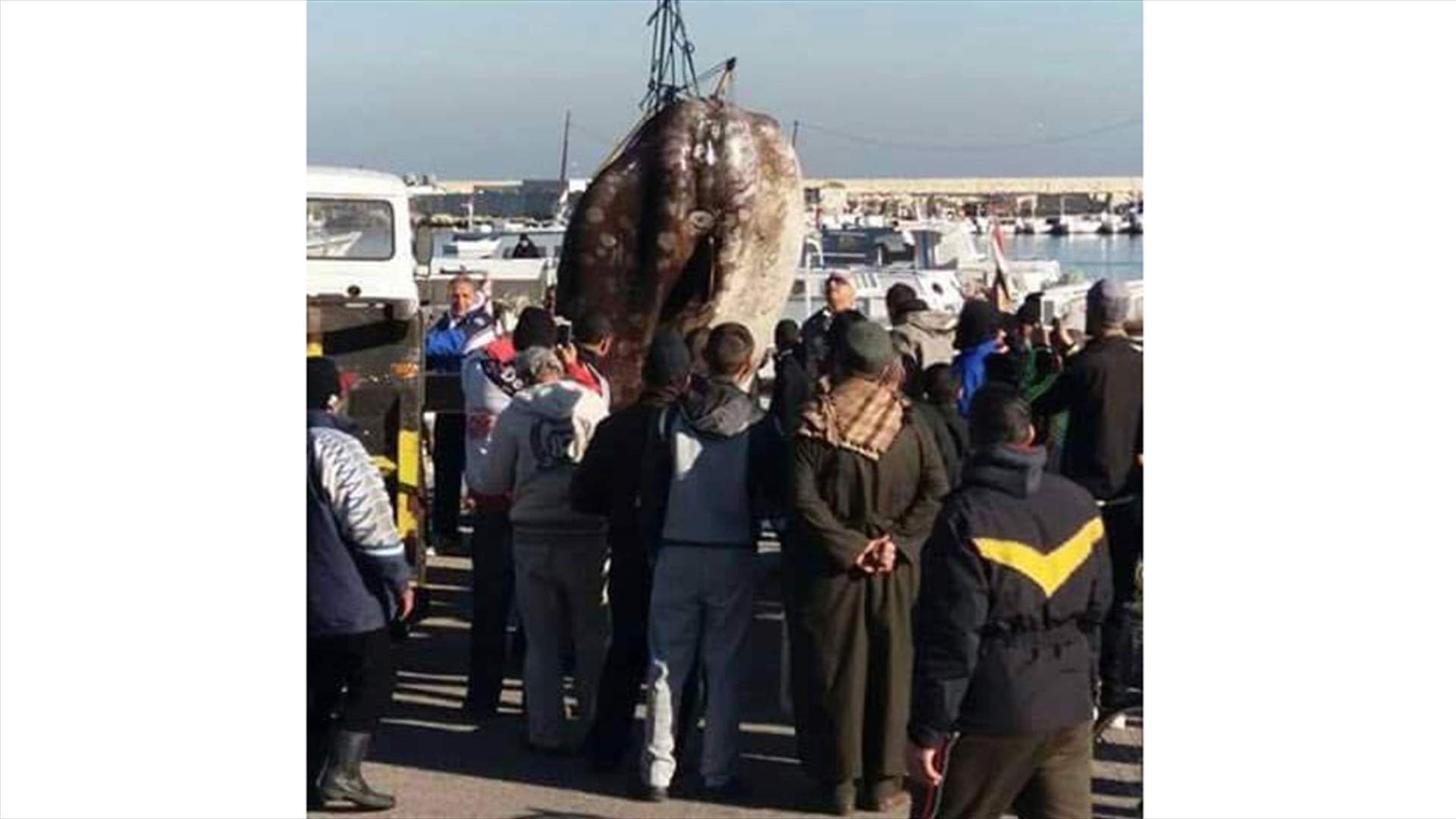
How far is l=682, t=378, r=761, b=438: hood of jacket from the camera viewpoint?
714cm

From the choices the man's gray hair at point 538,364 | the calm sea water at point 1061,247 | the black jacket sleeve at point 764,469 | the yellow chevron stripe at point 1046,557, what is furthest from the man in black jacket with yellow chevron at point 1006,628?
the calm sea water at point 1061,247

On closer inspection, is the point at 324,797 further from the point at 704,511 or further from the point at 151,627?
the point at 151,627

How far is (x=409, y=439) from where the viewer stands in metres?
9.87

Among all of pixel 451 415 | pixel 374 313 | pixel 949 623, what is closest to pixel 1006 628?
pixel 949 623

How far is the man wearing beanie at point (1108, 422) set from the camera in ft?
25.1

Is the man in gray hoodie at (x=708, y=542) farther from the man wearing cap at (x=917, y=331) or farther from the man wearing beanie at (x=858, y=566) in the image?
the man wearing cap at (x=917, y=331)

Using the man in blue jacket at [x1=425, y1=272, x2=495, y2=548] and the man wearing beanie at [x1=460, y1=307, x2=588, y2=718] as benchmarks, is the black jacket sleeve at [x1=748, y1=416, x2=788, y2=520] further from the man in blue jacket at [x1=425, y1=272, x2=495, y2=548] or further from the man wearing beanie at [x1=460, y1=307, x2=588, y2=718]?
the man in blue jacket at [x1=425, y1=272, x2=495, y2=548]

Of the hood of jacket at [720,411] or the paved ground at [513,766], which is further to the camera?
the paved ground at [513,766]

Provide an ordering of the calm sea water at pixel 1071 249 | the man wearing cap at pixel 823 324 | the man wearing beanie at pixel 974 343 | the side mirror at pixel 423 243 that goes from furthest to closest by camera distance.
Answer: the calm sea water at pixel 1071 249, the side mirror at pixel 423 243, the man wearing beanie at pixel 974 343, the man wearing cap at pixel 823 324

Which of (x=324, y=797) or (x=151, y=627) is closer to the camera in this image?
(x=151, y=627)

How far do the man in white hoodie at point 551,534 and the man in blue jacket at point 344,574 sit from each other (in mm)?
780

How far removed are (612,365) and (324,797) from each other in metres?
4.03

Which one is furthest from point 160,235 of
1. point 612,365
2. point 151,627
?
point 612,365

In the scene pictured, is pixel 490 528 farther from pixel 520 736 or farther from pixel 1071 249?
pixel 1071 249
